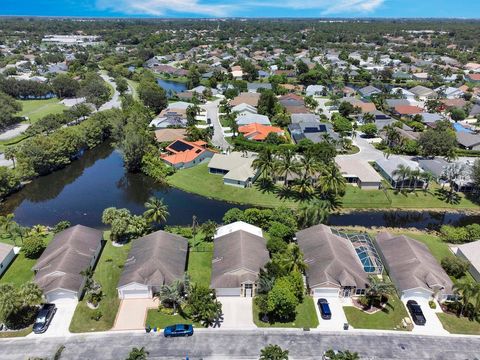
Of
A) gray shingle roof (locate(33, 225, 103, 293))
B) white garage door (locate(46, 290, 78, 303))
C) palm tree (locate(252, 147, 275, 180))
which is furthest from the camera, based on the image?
palm tree (locate(252, 147, 275, 180))

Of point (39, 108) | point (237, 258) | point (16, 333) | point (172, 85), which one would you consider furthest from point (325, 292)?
point (172, 85)

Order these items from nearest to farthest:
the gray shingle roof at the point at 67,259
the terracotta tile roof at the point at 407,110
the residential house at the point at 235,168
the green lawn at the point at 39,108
Answer: the gray shingle roof at the point at 67,259 < the residential house at the point at 235,168 < the terracotta tile roof at the point at 407,110 < the green lawn at the point at 39,108

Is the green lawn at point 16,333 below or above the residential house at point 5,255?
above

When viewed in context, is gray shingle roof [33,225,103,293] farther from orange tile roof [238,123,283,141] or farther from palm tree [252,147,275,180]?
orange tile roof [238,123,283,141]

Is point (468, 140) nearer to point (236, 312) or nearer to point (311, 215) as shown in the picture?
point (311, 215)

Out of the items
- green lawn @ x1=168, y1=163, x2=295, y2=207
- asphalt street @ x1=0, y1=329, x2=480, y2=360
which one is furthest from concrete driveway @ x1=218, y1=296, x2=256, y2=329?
green lawn @ x1=168, y1=163, x2=295, y2=207

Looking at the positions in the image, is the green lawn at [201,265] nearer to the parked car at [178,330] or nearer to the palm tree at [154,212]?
the parked car at [178,330]

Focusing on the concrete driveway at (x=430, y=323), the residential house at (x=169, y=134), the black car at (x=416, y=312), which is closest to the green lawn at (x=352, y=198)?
the residential house at (x=169, y=134)
